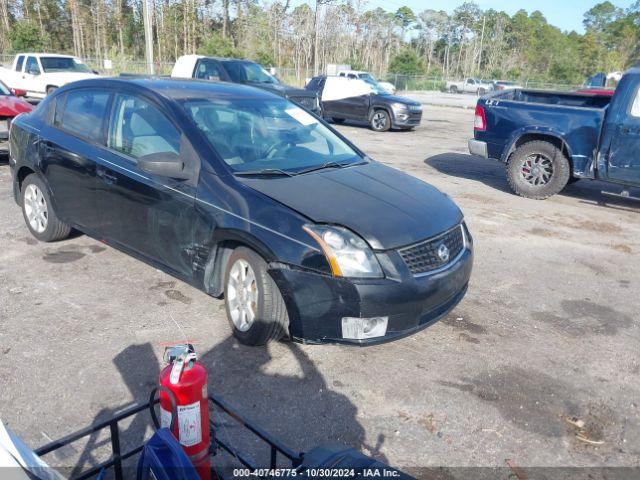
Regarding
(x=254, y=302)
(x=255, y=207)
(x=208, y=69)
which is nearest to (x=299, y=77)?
(x=208, y=69)

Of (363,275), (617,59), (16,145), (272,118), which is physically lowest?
(363,275)

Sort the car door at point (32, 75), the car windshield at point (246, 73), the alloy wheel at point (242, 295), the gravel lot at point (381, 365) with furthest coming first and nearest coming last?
the car door at point (32, 75) < the car windshield at point (246, 73) < the alloy wheel at point (242, 295) < the gravel lot at point (381, 365)

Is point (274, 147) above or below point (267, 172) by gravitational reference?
above

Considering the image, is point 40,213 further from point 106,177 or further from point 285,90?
point 285,90

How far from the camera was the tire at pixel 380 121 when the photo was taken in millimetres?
16578

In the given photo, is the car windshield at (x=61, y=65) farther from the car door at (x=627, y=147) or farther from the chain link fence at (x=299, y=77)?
the car door at (x=627, y=147)

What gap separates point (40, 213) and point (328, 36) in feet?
214

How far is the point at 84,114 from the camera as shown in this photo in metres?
4.69

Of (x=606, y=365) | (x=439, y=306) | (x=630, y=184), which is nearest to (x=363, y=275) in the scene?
(x=439, y=306)

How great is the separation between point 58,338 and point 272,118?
2315 mm

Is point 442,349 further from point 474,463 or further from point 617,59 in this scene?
point 617,59

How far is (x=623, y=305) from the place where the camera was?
470 cm

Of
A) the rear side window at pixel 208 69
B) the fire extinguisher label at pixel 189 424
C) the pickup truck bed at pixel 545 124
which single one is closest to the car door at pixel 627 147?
the pickup truck bed at pixel 545 124

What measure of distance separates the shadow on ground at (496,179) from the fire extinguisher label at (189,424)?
791 cm
